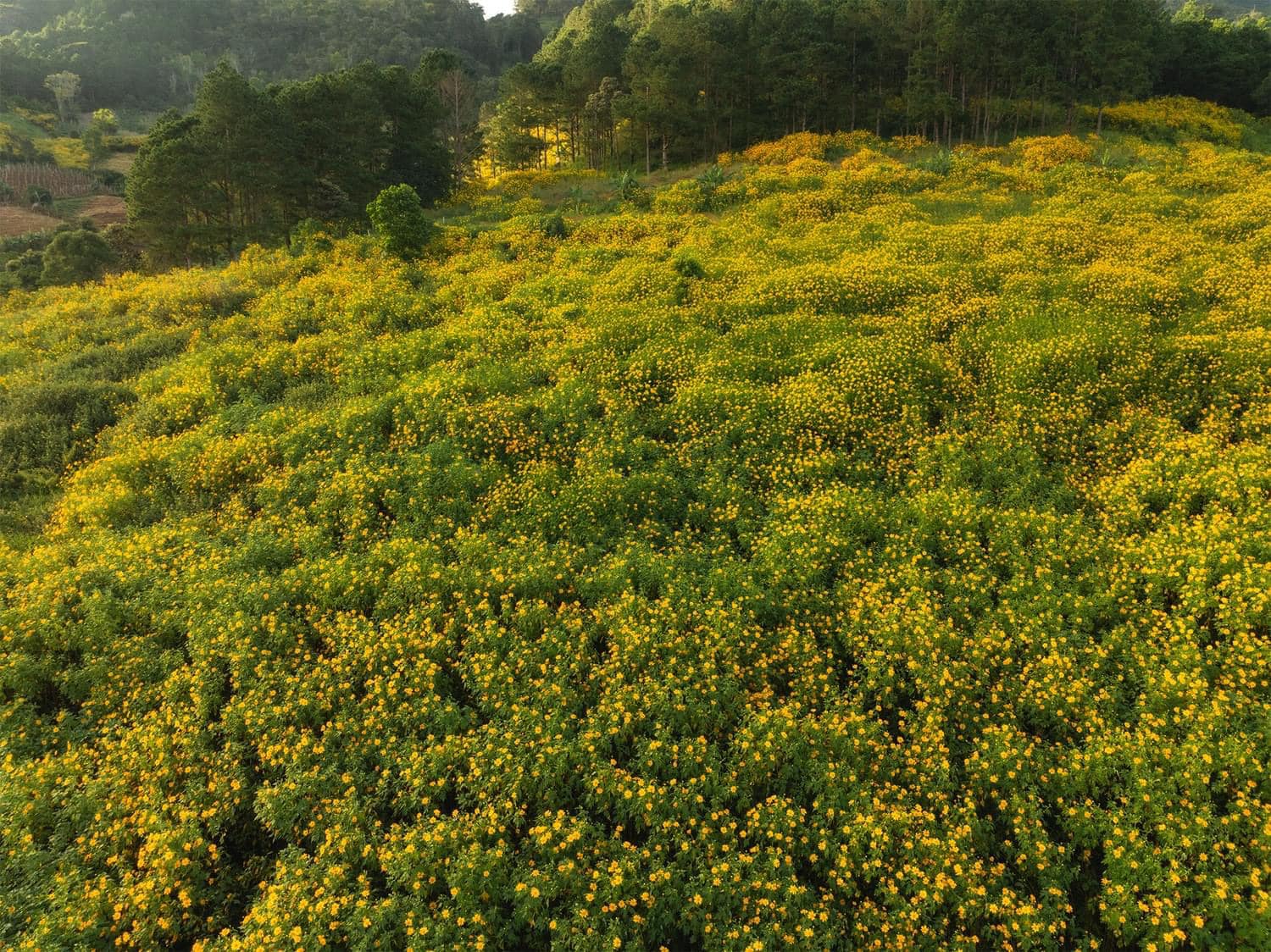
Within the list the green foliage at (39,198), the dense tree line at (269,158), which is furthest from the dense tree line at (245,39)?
the dense tree line at (269,158)

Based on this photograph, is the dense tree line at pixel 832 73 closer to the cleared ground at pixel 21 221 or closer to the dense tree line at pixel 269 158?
the dense tree line at pixel 269 158

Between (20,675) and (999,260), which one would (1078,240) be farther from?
(20,675)

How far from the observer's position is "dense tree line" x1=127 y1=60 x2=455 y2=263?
30.6 meters

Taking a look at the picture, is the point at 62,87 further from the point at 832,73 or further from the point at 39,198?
the point at 832,73

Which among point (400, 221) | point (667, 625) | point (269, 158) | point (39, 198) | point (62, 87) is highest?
point (62, 87)

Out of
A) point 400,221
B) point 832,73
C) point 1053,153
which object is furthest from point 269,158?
point 1053,153

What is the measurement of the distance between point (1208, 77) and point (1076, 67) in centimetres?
2307

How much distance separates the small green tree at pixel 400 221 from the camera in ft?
Answer: 87.6

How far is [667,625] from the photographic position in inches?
381

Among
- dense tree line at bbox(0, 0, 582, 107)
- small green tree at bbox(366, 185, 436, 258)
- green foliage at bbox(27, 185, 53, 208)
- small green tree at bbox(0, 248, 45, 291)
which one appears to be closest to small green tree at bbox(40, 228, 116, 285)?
small green tree at bbox(0, 248, 45, 291)

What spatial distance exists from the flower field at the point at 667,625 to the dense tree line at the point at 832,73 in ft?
98.2

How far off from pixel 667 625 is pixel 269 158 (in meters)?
34.1

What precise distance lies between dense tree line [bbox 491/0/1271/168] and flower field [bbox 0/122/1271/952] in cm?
2993

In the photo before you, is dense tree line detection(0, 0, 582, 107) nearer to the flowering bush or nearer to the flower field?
the flowering bush
